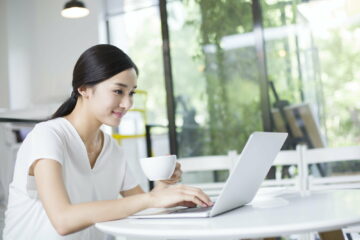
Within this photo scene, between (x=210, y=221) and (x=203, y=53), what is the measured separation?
127 inches

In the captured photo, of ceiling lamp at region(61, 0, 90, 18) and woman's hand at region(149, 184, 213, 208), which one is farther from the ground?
ceiling lamp at region(61, 0, 90, 18)

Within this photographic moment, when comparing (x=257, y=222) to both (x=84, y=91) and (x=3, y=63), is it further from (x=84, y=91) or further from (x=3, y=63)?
(x=3, y=63)

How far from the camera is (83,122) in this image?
4.94ft

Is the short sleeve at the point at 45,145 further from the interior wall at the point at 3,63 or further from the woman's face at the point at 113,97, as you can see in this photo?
the interior wall at the point at 3,63

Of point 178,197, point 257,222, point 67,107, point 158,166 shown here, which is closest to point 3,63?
point 67,107

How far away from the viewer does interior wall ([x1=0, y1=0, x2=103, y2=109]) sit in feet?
22.2

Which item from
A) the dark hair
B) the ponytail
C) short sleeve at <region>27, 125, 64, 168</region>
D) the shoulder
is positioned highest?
the dark hair

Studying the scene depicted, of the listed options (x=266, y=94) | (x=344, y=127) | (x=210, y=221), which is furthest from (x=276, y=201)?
(x=344, y=127)

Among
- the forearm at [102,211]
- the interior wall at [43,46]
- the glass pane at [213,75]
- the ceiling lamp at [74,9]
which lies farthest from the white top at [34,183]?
the interior wall at [43,46]

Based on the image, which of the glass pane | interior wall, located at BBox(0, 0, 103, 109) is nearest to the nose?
the glass pane

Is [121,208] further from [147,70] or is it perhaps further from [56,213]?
[147,70]

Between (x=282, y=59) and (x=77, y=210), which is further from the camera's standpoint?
(x=282, y=59)

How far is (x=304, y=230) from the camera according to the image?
816 mm

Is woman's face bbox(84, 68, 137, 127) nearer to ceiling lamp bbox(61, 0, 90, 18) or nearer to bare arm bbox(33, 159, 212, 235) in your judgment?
bare arm bbox(33, 159, 212, 235)
